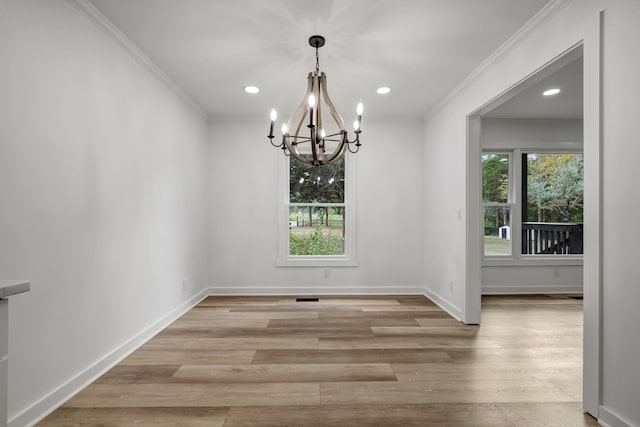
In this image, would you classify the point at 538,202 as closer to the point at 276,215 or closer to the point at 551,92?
the point at 551,92

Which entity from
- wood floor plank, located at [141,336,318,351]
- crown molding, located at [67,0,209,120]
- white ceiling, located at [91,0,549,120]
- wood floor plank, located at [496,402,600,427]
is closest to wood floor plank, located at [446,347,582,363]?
wood floor plank, located at [496,402,600,427]

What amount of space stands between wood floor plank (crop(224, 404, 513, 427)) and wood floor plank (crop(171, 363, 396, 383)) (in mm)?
345

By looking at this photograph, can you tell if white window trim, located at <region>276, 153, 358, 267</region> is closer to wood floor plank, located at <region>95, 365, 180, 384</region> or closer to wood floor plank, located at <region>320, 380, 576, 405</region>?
wood floor plank, located at <region>95, 365, 180, 384</region>

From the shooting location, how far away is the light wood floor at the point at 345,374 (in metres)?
1.92

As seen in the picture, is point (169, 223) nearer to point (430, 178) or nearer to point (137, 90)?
point (137, 90)

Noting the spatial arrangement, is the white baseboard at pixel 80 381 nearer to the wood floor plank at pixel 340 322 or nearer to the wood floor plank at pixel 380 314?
the wood floor plank at pixel 340 322

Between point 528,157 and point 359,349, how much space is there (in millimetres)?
4148

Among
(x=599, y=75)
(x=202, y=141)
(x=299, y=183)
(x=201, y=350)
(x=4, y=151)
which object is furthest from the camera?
(x=299, y=183)

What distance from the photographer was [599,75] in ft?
6.10

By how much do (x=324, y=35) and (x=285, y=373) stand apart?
8.32ft

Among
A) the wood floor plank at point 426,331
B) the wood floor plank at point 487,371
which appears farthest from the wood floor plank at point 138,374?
the wood floor plank at point 426,331

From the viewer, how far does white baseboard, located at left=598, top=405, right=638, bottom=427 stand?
5.65 feet

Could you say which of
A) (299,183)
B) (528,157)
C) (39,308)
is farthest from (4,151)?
(528,157)

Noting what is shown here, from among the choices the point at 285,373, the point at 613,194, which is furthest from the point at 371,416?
the point at 613,194
